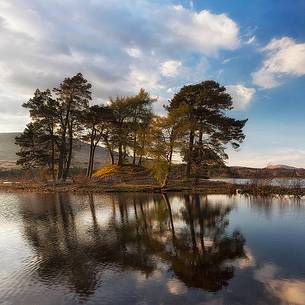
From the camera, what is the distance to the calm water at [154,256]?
12195mm

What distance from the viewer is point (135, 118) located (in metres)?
69.1

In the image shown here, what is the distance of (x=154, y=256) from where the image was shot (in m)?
17.0

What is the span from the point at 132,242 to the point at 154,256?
10.5ft

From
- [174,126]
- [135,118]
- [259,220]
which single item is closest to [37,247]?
[259,220]

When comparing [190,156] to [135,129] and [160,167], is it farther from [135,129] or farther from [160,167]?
[135,129]

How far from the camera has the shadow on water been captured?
47.3 ft

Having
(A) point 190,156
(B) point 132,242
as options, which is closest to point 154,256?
(B) point 132,242

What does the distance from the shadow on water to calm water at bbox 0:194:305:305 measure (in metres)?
0.05

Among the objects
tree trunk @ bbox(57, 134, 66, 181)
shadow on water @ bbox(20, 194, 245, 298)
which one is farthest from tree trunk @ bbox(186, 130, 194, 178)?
tree trunk @ bbox(57, 134, 66, 181)

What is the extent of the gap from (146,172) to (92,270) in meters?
48.2

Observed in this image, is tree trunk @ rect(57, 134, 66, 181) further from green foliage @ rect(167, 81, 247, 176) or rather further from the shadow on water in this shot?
the shadow on water

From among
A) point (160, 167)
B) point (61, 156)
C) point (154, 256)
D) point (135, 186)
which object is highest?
point (61, 156)

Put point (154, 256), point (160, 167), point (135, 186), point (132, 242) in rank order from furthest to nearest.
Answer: point (135, 186)
point (160, 167)
point (132, 242)
point (154, 256)

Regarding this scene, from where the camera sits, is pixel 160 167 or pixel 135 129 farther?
pixel 135 129
